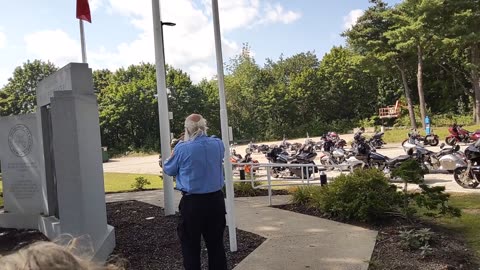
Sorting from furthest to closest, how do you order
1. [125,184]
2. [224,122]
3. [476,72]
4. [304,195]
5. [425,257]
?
[476,72] → [125,184] → [304,195] → [224,122] → [425,257]

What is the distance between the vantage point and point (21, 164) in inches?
343

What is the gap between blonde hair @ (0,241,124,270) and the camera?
3.84 ft

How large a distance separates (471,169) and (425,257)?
6.22m

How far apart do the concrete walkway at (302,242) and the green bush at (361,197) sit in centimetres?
31

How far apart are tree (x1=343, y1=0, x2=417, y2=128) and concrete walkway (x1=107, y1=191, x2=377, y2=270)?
3219 cm

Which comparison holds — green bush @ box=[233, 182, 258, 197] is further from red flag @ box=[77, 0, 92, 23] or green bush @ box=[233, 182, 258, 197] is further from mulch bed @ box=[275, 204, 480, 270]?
red flag @ box=[77, 0, 92, 23]

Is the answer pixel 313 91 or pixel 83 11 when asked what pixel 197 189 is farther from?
pixel 313 91

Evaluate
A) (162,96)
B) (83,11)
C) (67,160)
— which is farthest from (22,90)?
(67,160)

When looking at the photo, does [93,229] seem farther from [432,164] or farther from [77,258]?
[432,164]

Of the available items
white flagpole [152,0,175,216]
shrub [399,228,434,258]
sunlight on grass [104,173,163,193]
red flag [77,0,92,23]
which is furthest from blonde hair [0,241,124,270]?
sunlight on grass [104,173,163,193]

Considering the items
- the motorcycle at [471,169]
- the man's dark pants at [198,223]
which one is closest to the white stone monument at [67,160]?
the man's dark pants at [198,223]

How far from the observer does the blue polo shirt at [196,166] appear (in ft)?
14.5

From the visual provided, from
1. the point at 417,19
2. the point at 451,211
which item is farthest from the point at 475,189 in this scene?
the point at 417,19

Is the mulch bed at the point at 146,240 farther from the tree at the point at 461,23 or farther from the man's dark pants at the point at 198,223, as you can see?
the tree at the point at 461,23
